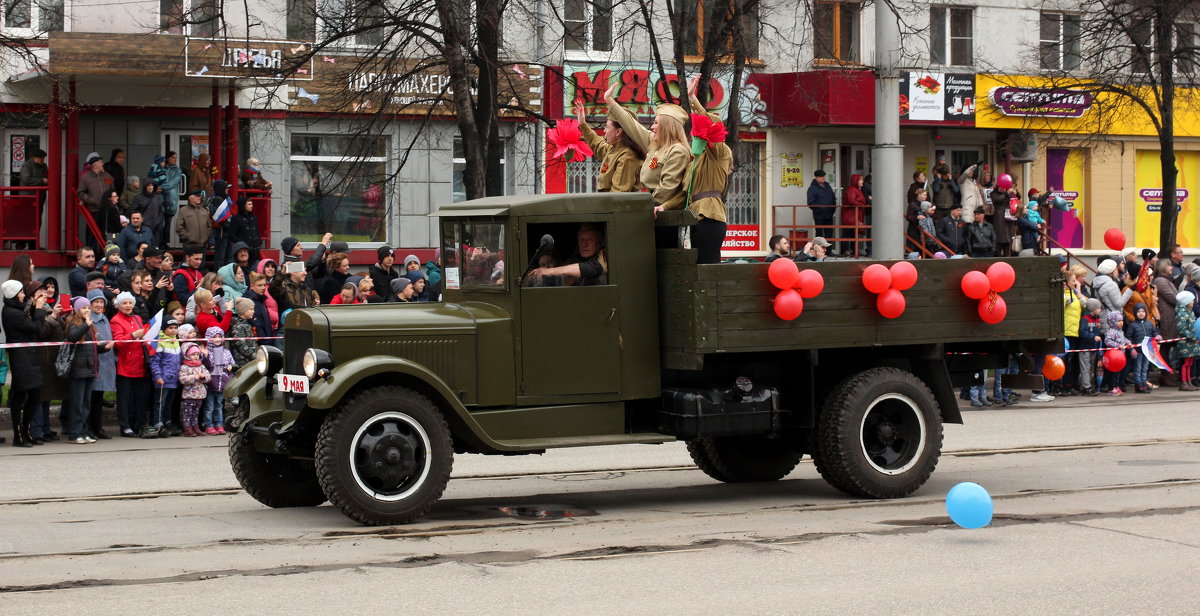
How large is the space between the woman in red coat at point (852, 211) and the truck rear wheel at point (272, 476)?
19.8 m

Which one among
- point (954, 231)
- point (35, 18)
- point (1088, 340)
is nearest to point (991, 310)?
point (1088, 340)

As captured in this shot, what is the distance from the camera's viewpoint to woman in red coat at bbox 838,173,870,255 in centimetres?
2927

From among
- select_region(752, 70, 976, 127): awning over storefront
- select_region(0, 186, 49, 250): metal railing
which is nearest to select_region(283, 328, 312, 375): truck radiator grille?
select_region(0, 186, 49, 250): metal railing

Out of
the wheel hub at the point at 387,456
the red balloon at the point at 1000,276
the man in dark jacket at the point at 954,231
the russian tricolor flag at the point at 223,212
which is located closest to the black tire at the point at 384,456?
the wheel hub at the point at 387,456

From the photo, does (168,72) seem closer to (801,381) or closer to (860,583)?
(801,381)

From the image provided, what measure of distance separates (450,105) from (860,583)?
17.2m

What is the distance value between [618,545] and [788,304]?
7.42 ft

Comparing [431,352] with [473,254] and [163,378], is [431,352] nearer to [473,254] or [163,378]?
[473,254]

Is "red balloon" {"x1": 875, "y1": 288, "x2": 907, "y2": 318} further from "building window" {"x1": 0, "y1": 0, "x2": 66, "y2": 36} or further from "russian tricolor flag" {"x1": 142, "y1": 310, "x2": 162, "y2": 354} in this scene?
"building window" {"x1": 0, "y1": 0, "x2": 66, "y2": 36}

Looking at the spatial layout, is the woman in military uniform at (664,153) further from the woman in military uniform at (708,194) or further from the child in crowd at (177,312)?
the child in crowd at (177,312)

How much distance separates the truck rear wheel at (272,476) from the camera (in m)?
10.4

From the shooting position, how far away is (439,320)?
10094 mm

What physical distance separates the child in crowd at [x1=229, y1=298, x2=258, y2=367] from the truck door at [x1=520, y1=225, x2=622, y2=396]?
752cm

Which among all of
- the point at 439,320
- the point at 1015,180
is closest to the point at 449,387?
the point at 439,320
